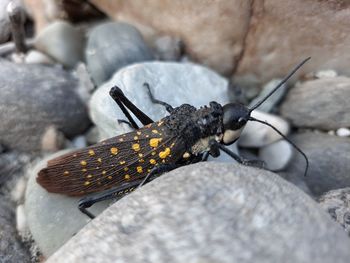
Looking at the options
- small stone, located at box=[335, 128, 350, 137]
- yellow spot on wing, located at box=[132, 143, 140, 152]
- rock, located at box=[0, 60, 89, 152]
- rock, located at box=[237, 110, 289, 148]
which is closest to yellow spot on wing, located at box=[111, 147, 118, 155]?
yellow spot on wing, located at box=[132, 143, 140, 152]

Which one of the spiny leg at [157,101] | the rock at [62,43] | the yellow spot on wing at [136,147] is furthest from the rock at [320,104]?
the rock at [62,43]

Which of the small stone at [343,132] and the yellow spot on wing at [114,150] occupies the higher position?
the yellow spot on wing at [114,150]

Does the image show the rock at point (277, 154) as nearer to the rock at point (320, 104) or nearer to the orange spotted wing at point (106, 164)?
the rock at point (320, 104)

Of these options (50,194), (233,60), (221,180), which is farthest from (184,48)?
(221,180)

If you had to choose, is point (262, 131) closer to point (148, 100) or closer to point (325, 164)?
point (325, 164)

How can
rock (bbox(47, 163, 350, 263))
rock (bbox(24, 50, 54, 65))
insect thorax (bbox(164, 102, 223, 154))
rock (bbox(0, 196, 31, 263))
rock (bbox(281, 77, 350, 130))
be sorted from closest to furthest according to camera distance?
rock (bbox(47, 163, 350, 263))
rock (bbox(0, 196, 31, 263))
insect thorax (bbox(164, 102, 223, 154))
rock (bbox(281, 77, 350, 130))
rock (bbox(24, 50, 54, 65))

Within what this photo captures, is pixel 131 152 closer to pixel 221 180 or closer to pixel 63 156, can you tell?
pixel 63 156

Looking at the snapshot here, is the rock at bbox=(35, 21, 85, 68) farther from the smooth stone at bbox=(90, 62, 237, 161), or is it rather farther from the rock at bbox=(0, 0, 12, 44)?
the smooth stone at bbox=(90, 62, 237, 161)

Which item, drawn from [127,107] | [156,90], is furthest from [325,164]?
[127,107]
